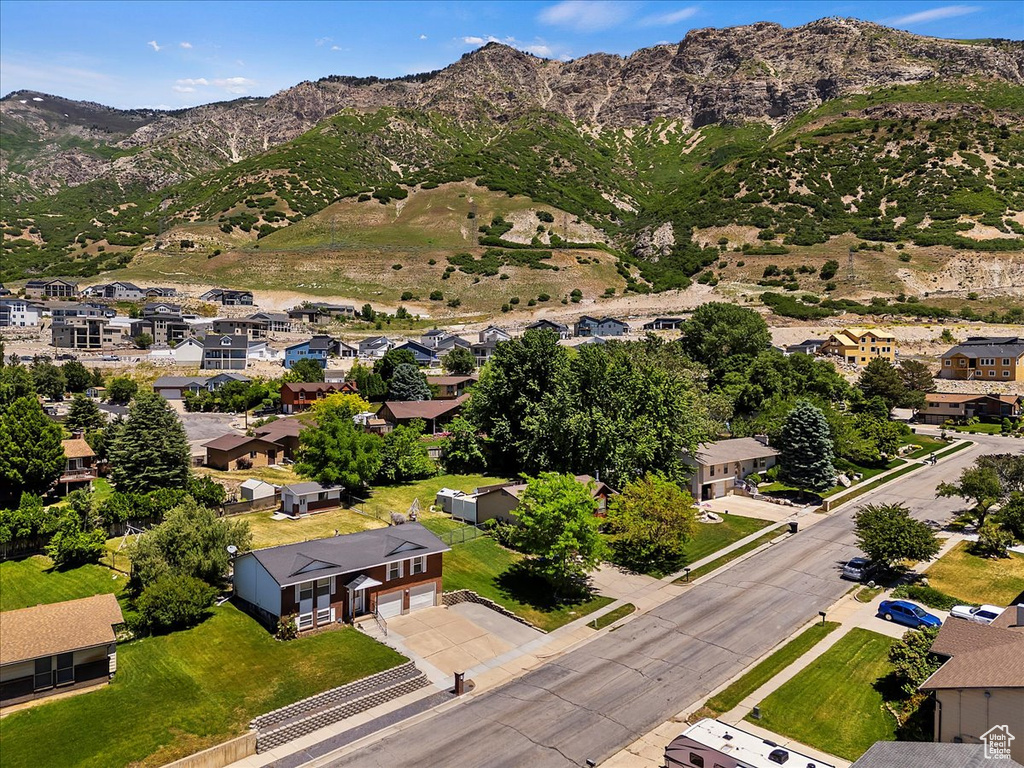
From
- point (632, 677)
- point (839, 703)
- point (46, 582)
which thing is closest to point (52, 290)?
point (46, 582)

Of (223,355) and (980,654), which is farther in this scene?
(223,355)

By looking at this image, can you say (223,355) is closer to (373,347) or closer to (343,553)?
(373,347)

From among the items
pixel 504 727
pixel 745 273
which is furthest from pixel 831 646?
pixel 745 273

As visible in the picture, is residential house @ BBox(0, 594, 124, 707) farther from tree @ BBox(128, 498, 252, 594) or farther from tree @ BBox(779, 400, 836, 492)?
tree @ BBox(779, 400, 836, 492)

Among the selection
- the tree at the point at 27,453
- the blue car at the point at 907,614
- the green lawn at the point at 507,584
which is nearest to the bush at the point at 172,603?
the green lawn at the point at 507,584

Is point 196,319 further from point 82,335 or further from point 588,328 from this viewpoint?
point 588,328
